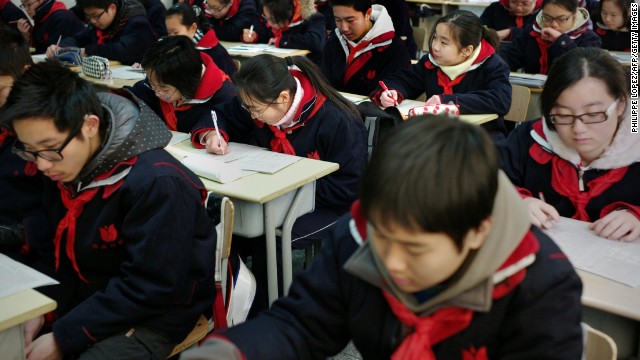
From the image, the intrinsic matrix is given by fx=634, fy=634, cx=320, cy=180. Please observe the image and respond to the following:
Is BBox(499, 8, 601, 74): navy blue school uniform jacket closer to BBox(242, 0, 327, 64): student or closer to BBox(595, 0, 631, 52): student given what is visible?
BBox(595, 0, 631, 52): student

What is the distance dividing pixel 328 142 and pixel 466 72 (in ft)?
4.05

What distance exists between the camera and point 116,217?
1535mm

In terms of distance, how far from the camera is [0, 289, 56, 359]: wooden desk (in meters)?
1.27

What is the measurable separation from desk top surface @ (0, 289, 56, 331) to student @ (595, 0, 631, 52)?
4785 millimetres

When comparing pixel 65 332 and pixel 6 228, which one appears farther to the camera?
pixel 6 228

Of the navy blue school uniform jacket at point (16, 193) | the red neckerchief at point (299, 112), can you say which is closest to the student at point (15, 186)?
the navy blue school uniform jacket at point (16, 193)

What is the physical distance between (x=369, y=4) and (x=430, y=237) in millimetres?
3309

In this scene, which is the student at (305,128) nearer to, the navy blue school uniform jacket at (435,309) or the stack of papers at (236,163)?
the stack of papers at (236,163)

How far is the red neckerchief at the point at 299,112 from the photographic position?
248 cm

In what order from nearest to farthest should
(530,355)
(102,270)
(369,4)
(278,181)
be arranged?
1. (530,355)
2. (102,270)
3. (278,181)
4. (369,4)

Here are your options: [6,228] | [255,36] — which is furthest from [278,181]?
[255,36]

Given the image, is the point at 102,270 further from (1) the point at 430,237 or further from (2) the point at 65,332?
(1) the point at 430,237

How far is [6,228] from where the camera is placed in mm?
1977

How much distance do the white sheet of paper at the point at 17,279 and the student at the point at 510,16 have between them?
463cm
